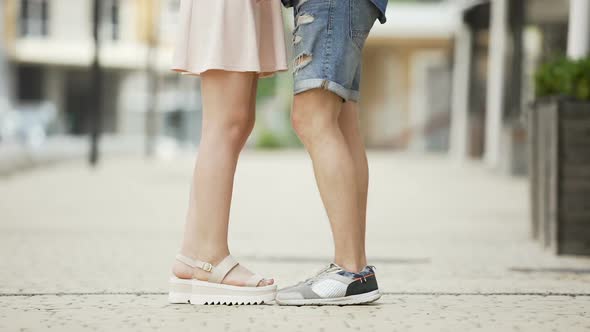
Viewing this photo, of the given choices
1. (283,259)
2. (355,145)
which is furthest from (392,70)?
(355,145)

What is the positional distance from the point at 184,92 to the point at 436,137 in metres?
13.5

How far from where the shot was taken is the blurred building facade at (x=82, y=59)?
3597 centimetres

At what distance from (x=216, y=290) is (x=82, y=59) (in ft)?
111

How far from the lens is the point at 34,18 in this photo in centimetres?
3653

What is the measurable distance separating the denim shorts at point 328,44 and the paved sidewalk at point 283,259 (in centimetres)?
74

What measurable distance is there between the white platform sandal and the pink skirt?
661 millimetres

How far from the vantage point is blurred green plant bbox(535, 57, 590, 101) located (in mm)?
5535

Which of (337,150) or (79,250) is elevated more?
(337,150)

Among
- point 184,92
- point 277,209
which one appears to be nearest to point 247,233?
point 277,209

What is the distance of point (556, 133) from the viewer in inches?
214

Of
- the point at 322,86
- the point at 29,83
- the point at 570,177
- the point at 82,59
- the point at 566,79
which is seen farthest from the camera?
the point at 29,83

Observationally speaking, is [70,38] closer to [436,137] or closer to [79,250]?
[436,137]

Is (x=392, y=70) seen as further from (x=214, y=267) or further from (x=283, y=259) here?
(x=214, y=267)

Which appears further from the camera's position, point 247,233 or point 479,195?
point 479,195
